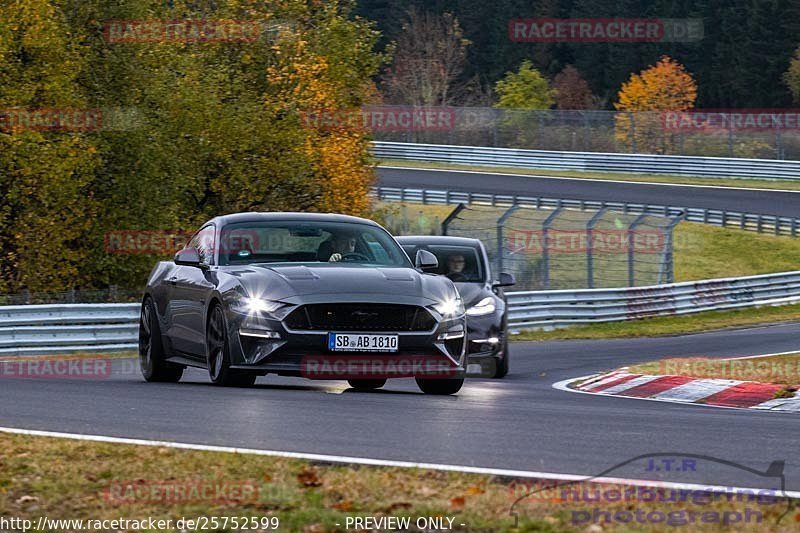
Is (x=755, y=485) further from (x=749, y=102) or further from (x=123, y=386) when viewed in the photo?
(x=749, y=102)

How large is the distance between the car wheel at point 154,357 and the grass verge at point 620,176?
129 ft

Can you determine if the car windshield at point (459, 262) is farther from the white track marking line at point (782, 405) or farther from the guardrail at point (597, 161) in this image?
the guardrail at point (597, 161)

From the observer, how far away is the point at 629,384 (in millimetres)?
15383

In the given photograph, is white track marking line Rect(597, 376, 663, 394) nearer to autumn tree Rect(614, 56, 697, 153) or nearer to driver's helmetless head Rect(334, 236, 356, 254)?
driver's helmetless head Rect(334, 236, 356, 254)

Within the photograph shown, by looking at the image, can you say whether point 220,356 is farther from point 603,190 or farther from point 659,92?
point 659,92

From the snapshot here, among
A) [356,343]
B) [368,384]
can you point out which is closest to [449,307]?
[356,343]

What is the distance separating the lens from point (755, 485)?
6.95 metres

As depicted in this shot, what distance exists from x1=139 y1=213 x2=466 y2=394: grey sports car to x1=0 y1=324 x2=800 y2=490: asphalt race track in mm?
265

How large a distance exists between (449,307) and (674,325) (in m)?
19.8

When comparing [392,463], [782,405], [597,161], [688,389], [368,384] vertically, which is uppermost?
[392,463]

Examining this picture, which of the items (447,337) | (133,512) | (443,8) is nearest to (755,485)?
(133,512)

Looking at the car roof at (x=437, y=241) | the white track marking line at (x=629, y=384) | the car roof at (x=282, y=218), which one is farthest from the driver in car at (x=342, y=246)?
the car roof at (x=437, y=241)

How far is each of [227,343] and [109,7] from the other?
2385 centimetres

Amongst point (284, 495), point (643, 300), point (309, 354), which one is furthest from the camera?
point (643, 300)
